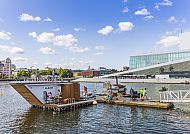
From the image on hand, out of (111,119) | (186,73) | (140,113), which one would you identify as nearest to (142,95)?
(140,113)

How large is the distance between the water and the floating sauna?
1.32 m

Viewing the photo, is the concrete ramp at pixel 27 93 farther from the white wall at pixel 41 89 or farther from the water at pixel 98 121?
the water at pixel 98 121

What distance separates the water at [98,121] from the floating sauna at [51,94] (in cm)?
132

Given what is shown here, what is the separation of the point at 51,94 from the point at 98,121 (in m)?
11.8

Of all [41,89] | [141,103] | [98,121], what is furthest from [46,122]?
[141,103]

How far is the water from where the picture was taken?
2239 centimetres

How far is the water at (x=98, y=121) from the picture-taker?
22391mm

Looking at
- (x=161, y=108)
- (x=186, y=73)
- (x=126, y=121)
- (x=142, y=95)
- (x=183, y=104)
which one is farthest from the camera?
(x=186, y=73)

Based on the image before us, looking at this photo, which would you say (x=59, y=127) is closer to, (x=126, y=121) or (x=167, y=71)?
(x=126, y=121)

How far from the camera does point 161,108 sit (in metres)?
32.8

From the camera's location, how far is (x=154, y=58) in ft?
447

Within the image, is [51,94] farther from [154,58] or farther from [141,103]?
[154,58]

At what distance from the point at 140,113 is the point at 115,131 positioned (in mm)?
9143

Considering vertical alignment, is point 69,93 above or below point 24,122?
above
